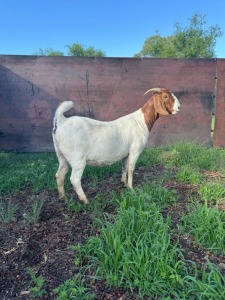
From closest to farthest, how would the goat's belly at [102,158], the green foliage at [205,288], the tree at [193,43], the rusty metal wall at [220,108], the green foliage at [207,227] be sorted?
the green foliage at [205,288], the green foliage at [207,227], the goat's belly at [102,158], the rusty metal wall at [220,108], the tree at [193,43]

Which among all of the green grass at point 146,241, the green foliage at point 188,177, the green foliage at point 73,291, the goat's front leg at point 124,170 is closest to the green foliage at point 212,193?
the green grass at point 146,241

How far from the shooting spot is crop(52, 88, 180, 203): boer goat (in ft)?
12.0

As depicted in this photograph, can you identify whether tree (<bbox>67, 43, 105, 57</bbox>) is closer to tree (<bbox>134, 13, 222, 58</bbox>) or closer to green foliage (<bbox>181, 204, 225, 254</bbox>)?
tree (<bbox>134, 13, 222, 58</bbox>)

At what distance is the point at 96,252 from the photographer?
2.55 m

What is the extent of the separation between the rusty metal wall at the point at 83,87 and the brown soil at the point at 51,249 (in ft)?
11.8

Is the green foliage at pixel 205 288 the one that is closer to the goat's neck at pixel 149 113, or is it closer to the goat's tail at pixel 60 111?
the goat's tail at pixel 60 111

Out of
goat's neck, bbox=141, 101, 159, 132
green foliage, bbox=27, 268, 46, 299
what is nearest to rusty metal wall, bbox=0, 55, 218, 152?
goat's neck, bbox=141, 101, 159, 132

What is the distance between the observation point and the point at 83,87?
23.5 ft

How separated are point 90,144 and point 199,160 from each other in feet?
8.51

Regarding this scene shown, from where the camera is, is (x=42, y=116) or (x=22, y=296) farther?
(x=42, y=116)

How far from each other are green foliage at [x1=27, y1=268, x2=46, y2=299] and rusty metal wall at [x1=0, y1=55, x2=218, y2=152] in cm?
513

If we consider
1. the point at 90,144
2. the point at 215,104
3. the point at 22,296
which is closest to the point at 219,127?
the point at 215,104

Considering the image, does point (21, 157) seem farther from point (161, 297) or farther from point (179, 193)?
point (161, 297)

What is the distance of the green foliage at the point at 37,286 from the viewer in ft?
7.25
